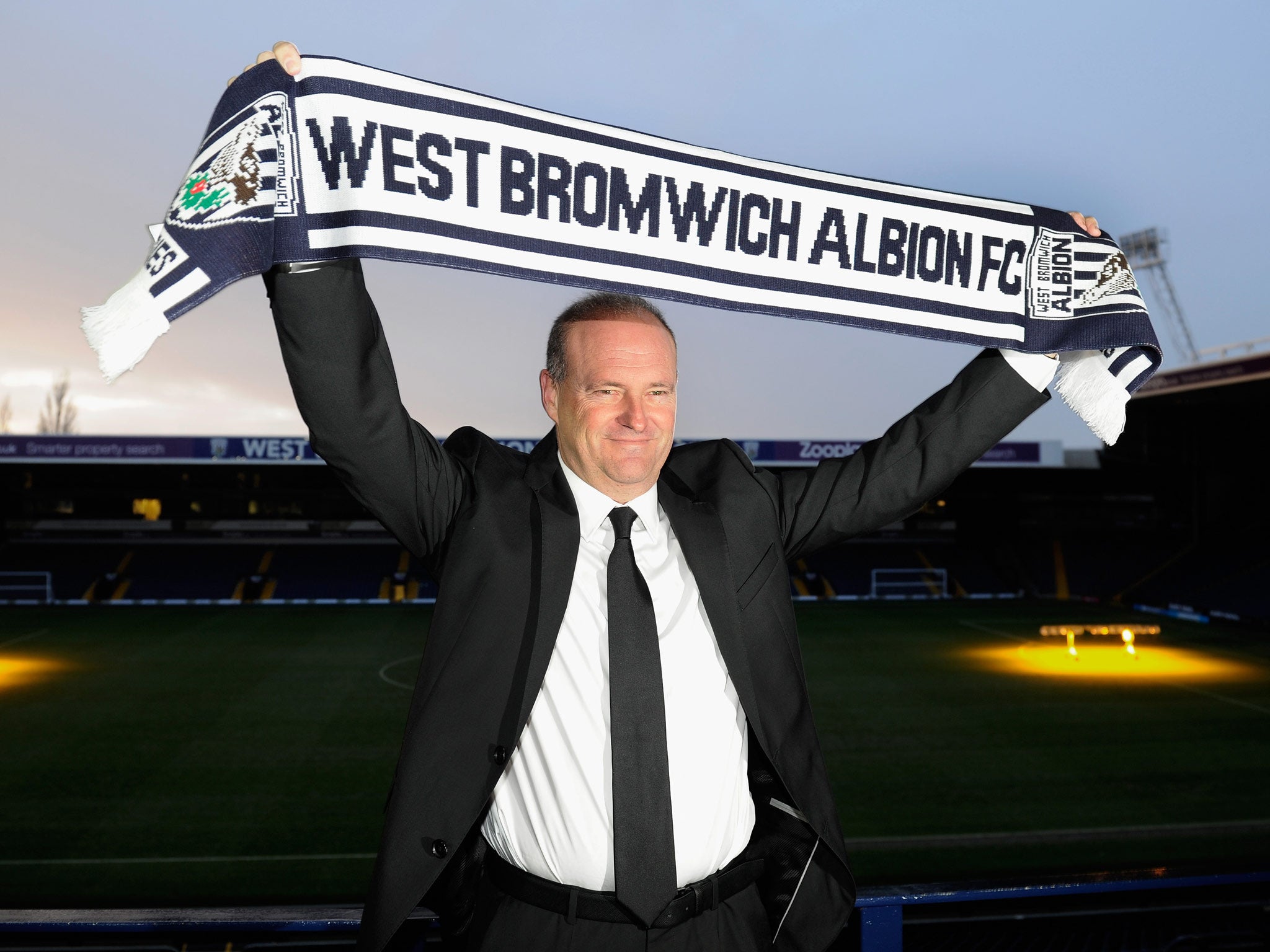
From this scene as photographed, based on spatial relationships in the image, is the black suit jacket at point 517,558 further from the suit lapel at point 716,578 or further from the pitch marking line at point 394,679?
the pitch marking line at point 394,679

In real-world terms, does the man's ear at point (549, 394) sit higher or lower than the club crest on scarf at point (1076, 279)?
lower

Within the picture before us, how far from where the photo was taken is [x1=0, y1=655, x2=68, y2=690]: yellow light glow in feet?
43.2

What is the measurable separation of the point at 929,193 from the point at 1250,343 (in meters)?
18.9

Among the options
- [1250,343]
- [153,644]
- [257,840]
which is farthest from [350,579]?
[1250,343]

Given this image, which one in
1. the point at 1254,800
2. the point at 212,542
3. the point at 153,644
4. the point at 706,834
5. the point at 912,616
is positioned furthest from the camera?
the point at 212,542

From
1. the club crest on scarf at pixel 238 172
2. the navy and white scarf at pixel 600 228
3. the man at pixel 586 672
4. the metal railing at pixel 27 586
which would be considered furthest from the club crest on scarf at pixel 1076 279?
the metal railing at pixel 27 586

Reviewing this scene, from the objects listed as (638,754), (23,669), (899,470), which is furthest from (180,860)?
(23,669)

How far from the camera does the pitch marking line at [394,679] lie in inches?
514

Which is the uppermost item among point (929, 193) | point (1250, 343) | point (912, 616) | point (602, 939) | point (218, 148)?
point (1250, 343)

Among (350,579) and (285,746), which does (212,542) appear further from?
(285,746)

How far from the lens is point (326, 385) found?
5.44 feet

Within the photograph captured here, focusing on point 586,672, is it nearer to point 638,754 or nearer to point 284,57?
point 638,754

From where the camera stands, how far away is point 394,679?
13625mm

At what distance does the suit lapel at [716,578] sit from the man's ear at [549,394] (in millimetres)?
293
